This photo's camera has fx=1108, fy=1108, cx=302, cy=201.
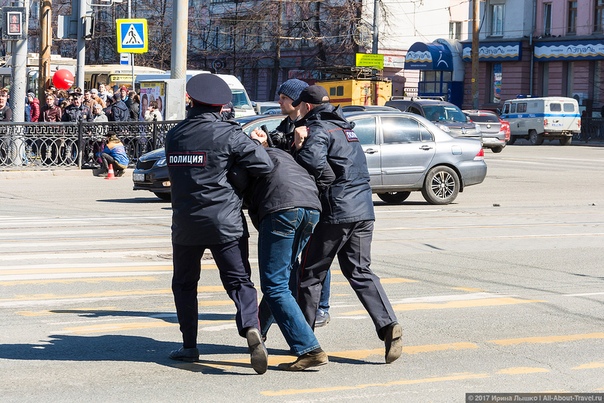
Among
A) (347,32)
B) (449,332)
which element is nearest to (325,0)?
(347,32)

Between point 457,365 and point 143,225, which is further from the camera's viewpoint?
point 143,225

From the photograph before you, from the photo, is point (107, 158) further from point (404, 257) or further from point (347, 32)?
point (347, 32)

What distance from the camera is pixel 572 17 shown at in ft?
190

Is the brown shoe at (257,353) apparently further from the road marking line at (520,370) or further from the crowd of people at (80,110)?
the crowd of people at (80,110)

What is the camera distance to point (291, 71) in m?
67.4

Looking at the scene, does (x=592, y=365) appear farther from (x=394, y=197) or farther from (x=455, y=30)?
(x=455, y=30)

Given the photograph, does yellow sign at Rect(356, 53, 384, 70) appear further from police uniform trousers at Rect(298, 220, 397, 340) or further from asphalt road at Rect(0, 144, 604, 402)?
police uniform trousers at Rect(298, 220, 397, 340)

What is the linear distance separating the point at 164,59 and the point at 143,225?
5273 cm

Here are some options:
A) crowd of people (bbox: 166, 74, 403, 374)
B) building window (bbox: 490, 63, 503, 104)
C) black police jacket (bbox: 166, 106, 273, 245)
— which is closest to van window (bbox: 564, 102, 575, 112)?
building window (bbox: 490, 63, 503, 104)

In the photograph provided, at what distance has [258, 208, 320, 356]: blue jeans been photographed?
6.44 m

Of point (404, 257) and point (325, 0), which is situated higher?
point (325, 0)

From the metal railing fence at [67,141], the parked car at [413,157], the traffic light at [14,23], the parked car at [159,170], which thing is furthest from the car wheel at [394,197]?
the traffic light at [14,23]

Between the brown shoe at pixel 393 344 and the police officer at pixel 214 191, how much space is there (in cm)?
81

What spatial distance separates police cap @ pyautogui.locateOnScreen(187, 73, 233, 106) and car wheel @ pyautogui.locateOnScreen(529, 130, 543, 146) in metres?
44.8
